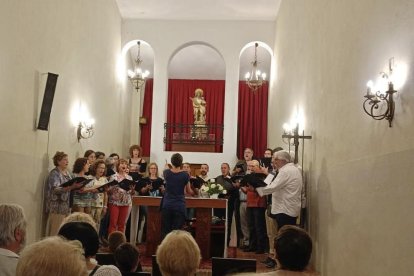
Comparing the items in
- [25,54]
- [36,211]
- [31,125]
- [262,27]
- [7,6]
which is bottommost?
[36,211]

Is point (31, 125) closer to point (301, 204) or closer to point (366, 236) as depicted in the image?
point (301, 204)

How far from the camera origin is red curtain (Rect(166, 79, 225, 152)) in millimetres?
15281

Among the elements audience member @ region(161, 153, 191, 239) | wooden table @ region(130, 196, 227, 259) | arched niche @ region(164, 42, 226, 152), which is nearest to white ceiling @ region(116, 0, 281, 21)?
arched niche @ region(164, 42, 226, 152)

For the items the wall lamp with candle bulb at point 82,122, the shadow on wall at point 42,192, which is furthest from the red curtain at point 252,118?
the shadow on wall at point 42,192

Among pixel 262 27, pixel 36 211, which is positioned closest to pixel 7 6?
pixel 36 211

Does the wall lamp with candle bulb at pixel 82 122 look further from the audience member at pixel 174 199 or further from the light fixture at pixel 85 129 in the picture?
the audience member at pixel 174 199

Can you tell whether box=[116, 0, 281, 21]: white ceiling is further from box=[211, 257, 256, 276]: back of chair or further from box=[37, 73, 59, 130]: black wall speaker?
box=[211, 257, 256, 276]: back of chair

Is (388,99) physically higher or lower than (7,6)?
lower

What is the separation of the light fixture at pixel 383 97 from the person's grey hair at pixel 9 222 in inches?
102

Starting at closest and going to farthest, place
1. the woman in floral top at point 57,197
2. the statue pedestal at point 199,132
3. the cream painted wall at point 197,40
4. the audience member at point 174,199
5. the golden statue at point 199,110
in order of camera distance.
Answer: the audience member at point 174,199 < the woman in floral top at point 57,197 < the cream painted wall at point 197,40 < the statue pedestal at point 199,132 < the golden statue at point 199,110

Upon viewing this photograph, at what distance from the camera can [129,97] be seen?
14211 millimetres

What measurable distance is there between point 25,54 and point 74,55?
7.16 ft

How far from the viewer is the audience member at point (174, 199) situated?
6125mm

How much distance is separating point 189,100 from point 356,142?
435 inches
